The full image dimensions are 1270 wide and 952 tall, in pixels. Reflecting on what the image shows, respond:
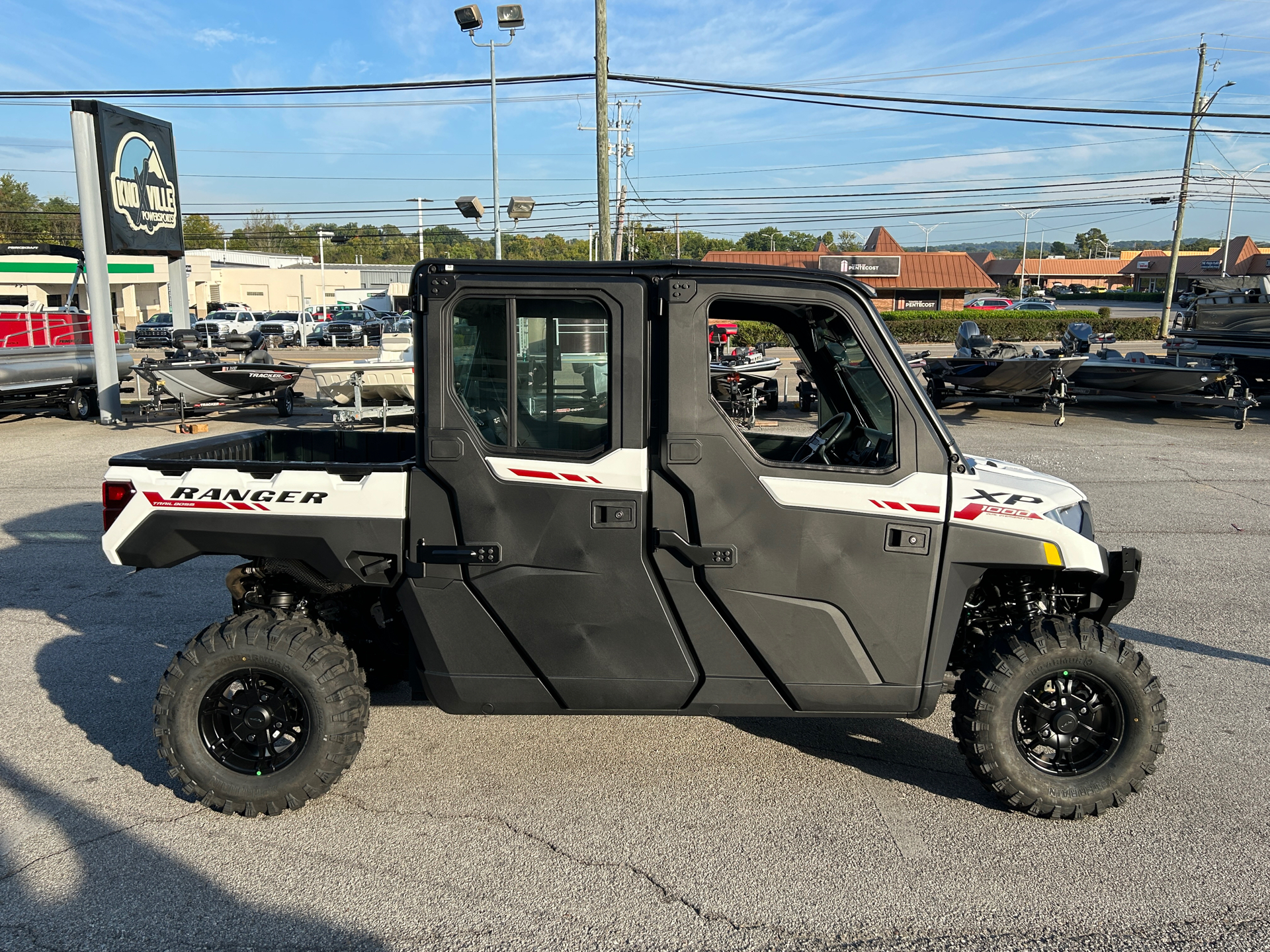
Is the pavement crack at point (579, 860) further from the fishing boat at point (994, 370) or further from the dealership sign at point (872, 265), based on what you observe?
the dealership sign at point (872, 265)

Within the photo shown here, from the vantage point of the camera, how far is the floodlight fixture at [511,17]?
73.5 ft

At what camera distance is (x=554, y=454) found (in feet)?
12.1

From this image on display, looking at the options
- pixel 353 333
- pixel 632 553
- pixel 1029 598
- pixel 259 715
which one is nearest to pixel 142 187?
pixel 259 715

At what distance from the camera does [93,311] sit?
643 inches

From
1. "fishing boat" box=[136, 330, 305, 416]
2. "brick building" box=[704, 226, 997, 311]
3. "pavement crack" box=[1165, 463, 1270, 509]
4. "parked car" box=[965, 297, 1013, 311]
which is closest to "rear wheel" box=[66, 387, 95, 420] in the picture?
"fishing boat" box=[136, 330, 305, 416]

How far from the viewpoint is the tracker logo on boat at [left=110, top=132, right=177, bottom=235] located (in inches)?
675

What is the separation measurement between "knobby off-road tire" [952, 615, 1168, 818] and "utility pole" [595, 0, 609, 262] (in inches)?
718

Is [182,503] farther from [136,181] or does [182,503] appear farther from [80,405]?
[136,181]

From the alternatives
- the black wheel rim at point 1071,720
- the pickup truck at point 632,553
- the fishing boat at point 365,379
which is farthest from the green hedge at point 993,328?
the pickup truck at point 632,553

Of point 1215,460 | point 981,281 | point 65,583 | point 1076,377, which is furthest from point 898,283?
point 65,583

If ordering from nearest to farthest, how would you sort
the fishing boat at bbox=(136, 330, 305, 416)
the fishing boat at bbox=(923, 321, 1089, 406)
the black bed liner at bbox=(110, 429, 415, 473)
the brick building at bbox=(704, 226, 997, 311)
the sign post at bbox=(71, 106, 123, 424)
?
the black bed liner at bbox=(110, 429, 415, 473), the fishing boat at bbox=(136, 330, 305, 416), the sign post at bbox=(71, 106, 123, 424), the fishing boat at bbox=(923, 321, 1089, 406), the brick building at bbox=(704, 226, 997, 311)

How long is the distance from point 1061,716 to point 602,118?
20005 mm

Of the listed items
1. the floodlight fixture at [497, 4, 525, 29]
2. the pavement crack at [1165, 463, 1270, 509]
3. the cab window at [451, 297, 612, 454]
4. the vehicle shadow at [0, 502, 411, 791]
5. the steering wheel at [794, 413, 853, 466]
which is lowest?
the vehicle shadow at [0, 502, 411, 791]

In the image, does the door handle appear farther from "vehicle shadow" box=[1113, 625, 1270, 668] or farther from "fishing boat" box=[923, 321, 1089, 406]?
"fishing boat" box=[923, 321, 1089, 406]
